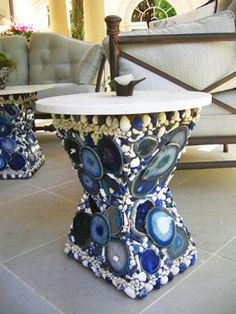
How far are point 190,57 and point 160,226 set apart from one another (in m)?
0.84

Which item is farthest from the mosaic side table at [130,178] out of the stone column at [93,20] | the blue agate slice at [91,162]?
the stone column at [93,20]

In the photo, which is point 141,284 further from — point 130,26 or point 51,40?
point 130,26

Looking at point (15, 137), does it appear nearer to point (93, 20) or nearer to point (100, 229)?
point (100, 229)

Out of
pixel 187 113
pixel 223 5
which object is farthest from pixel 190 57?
pixel 223 5

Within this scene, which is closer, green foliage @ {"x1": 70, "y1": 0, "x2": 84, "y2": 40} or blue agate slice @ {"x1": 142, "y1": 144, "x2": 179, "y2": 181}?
blue agate slice @ {"x1": 142, "y1": 144, "x2": 179, "y2": 181}

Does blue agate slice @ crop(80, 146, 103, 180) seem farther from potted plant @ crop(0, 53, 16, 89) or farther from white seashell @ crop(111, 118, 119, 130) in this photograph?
potted plant @ crop(0, 53, 16, 89)

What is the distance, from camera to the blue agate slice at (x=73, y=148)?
110cm

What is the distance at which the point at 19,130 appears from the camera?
7.50ft

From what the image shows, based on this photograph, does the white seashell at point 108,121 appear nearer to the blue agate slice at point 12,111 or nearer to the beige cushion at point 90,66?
the blue agate slice at point 12,111

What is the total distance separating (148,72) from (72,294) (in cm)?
103

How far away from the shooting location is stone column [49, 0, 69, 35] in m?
A: 6.10

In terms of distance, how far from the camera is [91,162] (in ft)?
3.48

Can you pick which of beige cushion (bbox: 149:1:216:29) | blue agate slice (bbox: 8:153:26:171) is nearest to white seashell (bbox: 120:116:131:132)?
beige cushion (bbox: 149:1:216:29)

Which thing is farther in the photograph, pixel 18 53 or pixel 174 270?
pixel 18 53
